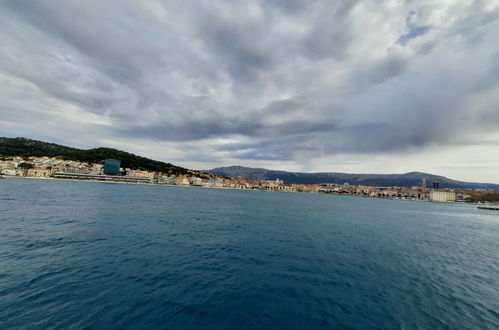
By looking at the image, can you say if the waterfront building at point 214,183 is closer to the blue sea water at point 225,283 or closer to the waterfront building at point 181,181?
the waterfront building at point 181,181

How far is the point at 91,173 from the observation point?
416 ft

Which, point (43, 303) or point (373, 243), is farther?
point (373, 243)

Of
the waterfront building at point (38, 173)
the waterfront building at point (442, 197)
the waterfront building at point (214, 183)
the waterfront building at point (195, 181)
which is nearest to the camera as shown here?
the waterfront building at point (38, 173)

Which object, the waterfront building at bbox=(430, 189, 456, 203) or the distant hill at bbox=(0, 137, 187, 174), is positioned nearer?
the distant hill at bbox=(0, 137, 187, 174)

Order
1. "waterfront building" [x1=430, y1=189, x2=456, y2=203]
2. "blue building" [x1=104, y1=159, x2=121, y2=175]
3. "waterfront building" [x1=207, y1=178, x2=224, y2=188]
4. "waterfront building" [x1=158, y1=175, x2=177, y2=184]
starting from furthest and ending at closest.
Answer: "waterfront building" [x1=207, y1=178, x2=224, y2=188] < "waterfront building" [x1=430, y1=189, x2=456, y2=203] < "waterfront building" [x1=158, y1=175, x2=177, y2=184] < "blue building" [x1=104, y1=159, x2=121, y2=175]

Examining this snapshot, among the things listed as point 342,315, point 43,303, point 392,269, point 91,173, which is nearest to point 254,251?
point 342,315

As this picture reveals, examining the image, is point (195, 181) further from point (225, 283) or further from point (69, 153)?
point (225, 283)

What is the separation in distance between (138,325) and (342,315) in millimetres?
7495

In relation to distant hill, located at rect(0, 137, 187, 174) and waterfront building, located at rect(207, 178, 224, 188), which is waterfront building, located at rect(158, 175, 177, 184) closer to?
distant hill, located at rect(0, 137, 187, 174)

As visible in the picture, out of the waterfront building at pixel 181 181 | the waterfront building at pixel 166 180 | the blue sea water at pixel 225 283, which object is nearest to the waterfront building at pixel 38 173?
the waterfront building at pixel 166 180

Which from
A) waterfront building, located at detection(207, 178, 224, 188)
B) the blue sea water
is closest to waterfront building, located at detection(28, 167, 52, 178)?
waterfront building, located at detection(207, 178, 224, 188)

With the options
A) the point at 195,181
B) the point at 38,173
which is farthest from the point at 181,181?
the point at 38,173

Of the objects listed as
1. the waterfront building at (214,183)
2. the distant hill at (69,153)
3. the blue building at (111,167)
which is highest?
the distant hill at (69,153)

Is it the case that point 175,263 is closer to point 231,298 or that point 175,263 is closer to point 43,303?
point 231,298
